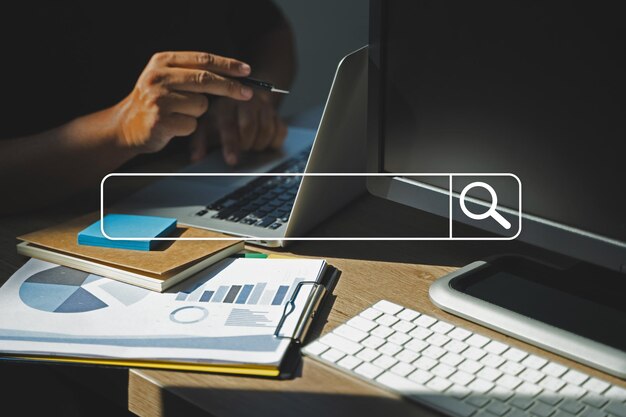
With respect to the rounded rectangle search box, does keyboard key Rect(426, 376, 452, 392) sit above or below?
below

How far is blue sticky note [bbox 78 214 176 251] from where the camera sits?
0.83 meters

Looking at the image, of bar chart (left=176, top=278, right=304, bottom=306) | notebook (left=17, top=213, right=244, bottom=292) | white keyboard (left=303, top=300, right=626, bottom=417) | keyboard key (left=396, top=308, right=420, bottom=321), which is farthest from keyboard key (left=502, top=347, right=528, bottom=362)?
notebook (left=17, top=213, right=244, bottom=292)

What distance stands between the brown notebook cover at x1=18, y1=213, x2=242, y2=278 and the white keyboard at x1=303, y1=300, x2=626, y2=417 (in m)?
0.21

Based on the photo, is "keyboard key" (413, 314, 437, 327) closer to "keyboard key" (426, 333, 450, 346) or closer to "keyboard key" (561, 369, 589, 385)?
"keyboard key" (426, 333, 450, 346)

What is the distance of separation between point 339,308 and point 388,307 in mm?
54

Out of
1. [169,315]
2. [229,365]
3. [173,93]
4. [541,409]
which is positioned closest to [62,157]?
[173,93]

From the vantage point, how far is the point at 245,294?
753 mm

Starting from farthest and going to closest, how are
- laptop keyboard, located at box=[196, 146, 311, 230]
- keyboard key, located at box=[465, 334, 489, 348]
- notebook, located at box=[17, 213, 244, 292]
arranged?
laptop keyboard, located at box=[196, 146, 311, 230], notebook, located at box=[17, 213, 244, 292], keyboard key, located at box=[465, 334, 489, 348]

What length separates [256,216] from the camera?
95cm

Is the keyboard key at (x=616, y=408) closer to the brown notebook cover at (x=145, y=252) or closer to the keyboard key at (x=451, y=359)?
the keyboard key at (x=451, y=359)

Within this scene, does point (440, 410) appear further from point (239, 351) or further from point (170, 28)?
point (170, 28)

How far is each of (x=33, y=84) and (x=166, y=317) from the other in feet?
2.60

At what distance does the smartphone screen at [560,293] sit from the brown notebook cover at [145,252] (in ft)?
0.98

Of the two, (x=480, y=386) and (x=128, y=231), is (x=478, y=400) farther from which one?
(x=128, y=231)
